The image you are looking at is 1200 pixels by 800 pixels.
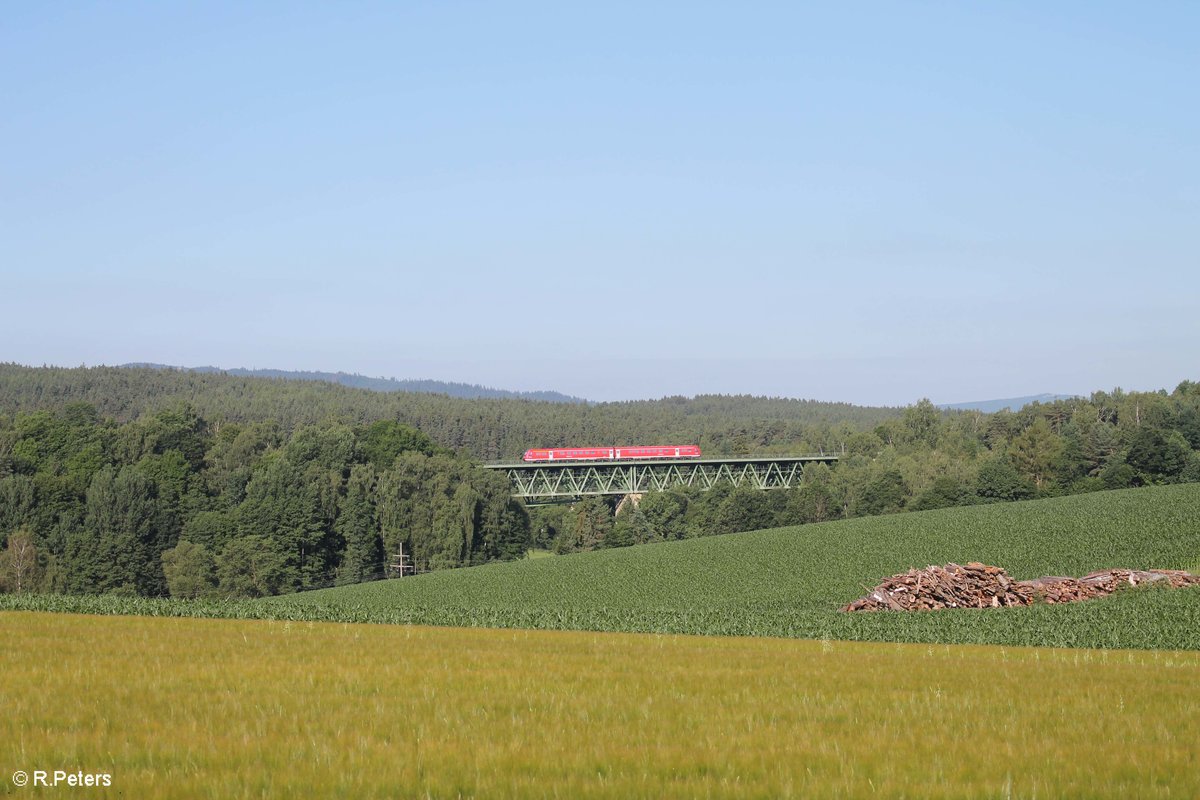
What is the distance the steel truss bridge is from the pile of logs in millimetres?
95746

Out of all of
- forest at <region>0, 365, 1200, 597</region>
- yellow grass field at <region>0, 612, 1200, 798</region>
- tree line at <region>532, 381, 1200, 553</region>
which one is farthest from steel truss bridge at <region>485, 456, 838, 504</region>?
yellow grass field at <region>0, 612, 1200, 798</region>

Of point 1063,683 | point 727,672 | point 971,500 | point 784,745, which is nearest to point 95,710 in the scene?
point 784,745

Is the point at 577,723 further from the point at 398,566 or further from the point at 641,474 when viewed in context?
the point at 641,474

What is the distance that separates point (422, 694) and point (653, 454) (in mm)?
138555

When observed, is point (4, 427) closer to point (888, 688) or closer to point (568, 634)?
point (568, 634)

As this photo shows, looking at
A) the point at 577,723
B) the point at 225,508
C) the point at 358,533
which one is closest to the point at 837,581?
the point at 577,723

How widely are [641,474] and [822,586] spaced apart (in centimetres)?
9302

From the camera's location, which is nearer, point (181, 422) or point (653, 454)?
point (181, 422)

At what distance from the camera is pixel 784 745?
45.7 feet

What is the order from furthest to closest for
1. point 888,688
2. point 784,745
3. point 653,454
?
point 653,454 → point 888,688 → point 784,745

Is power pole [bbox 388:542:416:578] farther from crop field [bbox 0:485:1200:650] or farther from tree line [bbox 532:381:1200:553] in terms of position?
crop field [bbox 0:485:1200:650]

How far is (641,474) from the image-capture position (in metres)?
157

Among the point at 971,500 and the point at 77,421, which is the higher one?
the point at 77,421

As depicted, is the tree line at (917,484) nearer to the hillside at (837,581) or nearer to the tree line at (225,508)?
the tree line at (225,508)
